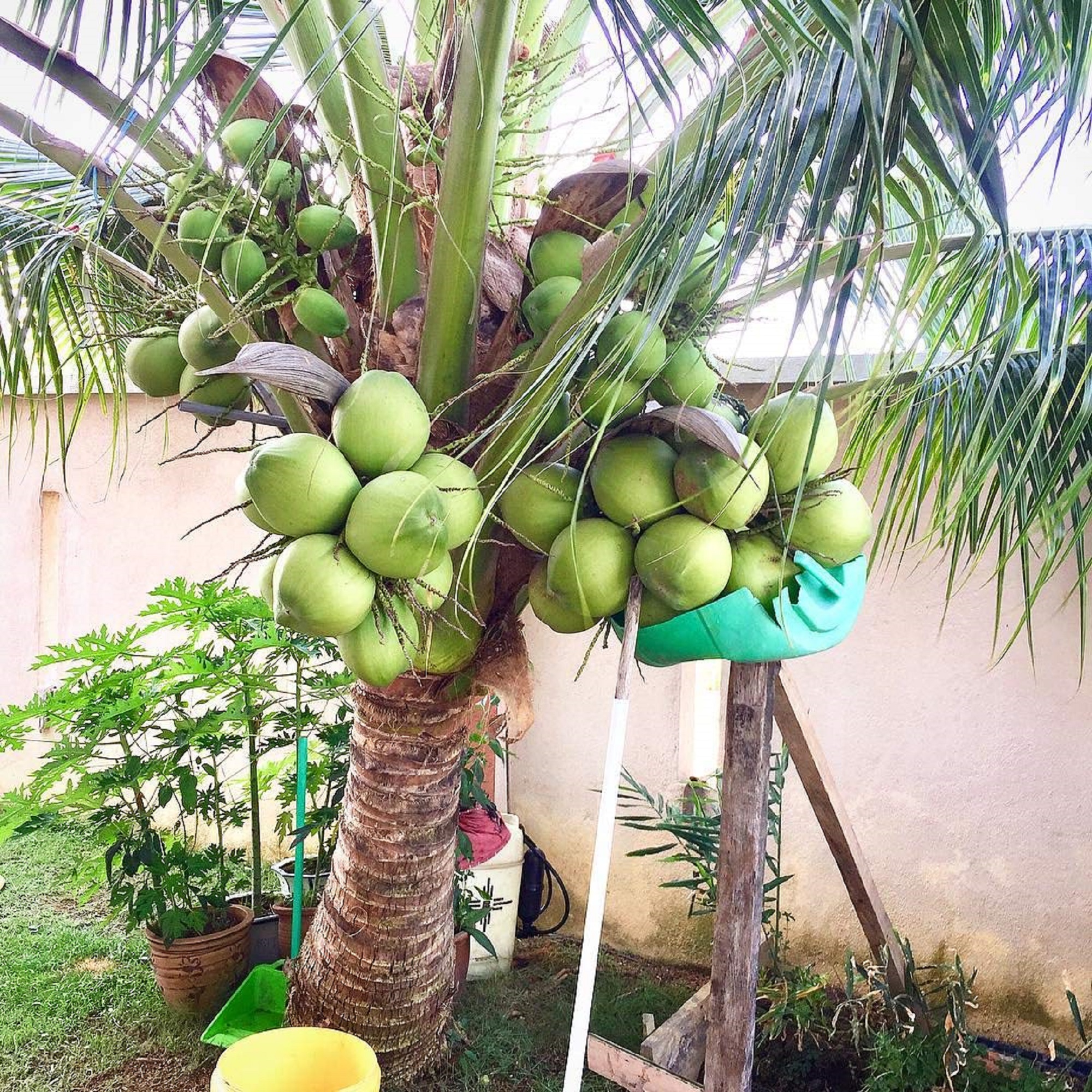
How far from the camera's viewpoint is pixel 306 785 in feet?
9.97

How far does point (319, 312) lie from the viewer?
1365mm

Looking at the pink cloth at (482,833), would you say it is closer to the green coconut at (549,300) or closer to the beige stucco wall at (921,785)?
the beige stucco wall at (921,785)

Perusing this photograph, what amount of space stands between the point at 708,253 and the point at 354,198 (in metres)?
0.64

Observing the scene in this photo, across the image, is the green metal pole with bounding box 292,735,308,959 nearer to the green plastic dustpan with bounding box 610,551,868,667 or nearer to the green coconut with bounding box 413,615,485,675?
the green coconut with bounding box 413,615,485,675

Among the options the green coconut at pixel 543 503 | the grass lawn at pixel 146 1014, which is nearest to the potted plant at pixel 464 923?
the grass lawn at pixel 146 1014

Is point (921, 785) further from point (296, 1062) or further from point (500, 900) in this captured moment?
point (296, 1062)

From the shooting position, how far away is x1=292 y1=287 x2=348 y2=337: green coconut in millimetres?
1360

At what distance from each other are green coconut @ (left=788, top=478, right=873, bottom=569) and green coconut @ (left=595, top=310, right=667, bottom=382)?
284mm

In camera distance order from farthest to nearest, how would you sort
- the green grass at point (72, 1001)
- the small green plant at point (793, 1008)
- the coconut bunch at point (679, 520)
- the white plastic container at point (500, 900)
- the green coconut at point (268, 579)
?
the white plastic container at point (500, 900)
the green grass at point (72, 1001)
the small green plant at point (793, 1008)
the green coconut at point (268, 579)
the coconut bunch at point (679, 520)

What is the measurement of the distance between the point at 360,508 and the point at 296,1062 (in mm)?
1199

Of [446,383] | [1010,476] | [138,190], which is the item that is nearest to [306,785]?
[138,190]

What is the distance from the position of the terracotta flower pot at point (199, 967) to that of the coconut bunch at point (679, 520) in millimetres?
2189

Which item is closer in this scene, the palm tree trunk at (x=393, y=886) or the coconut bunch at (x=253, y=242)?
the coconut bunch at (x=253, y=242)

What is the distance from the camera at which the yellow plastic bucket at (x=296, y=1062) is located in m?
1.67
